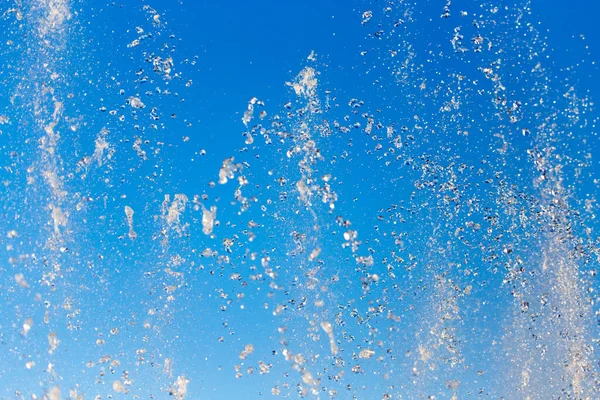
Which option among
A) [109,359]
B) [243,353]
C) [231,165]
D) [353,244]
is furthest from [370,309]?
[109,359]

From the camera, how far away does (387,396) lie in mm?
14781

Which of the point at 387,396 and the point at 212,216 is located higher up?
the point at 212,216

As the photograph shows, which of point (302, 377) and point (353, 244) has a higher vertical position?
point (353, 244)

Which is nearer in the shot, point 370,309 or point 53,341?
point 53,341

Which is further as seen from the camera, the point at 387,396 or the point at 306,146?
the point at 306,146

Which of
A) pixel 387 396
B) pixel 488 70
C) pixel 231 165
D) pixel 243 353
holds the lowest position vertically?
pixel 387 396

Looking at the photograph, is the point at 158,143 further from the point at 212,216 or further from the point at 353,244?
the point at 353,244

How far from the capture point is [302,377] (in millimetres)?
14789

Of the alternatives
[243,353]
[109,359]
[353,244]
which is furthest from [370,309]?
Answer: [109,359]

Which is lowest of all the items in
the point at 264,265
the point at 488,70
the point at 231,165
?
the point at 264,265

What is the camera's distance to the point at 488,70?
15.9 meters

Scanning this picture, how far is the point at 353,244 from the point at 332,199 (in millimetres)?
924

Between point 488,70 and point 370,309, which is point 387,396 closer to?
point 370,309

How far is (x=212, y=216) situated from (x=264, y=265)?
129 centimetres
